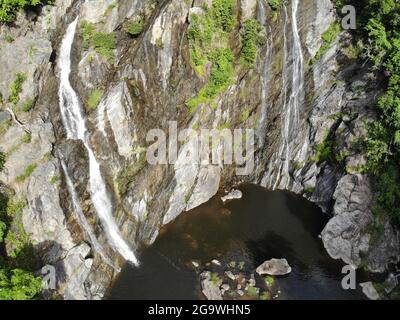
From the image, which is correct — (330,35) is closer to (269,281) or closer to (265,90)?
(265,90)

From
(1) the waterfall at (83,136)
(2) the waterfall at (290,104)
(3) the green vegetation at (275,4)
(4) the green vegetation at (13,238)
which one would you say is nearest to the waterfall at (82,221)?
(1) the waterfall at (83,136)

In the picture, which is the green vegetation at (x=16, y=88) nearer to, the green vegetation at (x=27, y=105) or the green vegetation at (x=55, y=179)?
the green vegetation at (x=27, y=105)

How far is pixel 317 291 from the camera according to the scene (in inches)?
1260

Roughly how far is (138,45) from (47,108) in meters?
8.98

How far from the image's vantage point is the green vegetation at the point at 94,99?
3344 cm

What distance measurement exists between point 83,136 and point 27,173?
5149 mm

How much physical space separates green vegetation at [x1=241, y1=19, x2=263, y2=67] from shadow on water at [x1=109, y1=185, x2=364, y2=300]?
1344 centimetres

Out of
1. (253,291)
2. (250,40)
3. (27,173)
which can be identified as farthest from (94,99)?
(253,291)

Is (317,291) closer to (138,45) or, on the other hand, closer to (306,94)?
(306,94)

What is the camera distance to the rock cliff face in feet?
103

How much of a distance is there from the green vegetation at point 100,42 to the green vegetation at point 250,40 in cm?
1256

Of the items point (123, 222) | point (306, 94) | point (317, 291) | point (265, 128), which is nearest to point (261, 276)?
point (317, 291)

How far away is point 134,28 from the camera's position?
34.8m

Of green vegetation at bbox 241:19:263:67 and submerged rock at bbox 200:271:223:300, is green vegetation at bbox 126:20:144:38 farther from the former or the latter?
submerged rock at bbox 200:271:223:300
